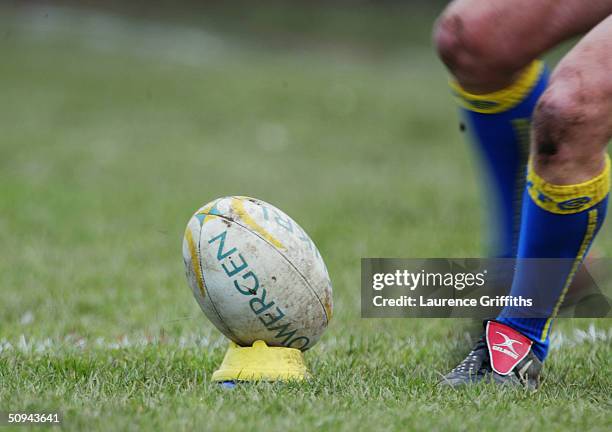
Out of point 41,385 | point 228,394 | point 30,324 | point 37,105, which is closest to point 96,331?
point 30,324

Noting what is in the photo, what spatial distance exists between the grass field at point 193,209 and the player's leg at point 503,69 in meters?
0.59

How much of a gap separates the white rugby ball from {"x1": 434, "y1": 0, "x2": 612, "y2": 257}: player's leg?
2.82 feet

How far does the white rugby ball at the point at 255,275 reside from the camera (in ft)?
9.89

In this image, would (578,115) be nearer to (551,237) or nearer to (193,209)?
(551,237)

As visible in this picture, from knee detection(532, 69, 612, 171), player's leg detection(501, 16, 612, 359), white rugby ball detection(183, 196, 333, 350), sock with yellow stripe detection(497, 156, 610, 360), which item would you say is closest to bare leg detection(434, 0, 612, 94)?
player's leg detection(501, 16, 612, 359)

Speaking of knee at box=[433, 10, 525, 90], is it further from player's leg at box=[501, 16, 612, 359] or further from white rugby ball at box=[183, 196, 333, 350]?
white rugby ball at box=[183, 196, 333, 350]

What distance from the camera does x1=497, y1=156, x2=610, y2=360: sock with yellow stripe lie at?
2.92m

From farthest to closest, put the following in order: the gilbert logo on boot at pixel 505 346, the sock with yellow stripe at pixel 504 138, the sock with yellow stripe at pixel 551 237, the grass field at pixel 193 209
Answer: the sock with yellow stripe at pixel 504 138 < the gilbert logo on boot at pixel 505 346 < the sock with yellow stripe at pixel 551 237 < the grass field at pixel 193 209

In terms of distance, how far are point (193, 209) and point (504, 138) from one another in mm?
4681

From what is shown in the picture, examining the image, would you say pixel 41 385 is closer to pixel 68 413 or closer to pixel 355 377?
pixel 68 413

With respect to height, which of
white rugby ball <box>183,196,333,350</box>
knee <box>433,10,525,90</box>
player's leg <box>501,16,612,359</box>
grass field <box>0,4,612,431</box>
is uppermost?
knee <box>433,10,525,90</box>

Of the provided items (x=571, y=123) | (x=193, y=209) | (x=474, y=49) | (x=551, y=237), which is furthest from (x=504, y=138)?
(x=193, y=209)

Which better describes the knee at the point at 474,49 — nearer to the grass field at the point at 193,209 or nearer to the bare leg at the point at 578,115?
the bare leg at the point at 578,115

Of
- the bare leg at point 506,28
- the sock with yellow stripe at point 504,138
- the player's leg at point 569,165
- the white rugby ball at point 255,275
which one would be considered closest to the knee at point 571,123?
the player's leg at point 569,165
